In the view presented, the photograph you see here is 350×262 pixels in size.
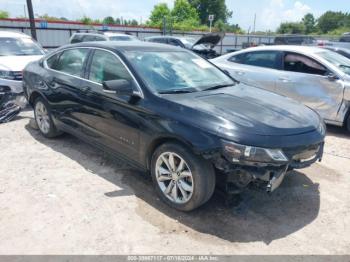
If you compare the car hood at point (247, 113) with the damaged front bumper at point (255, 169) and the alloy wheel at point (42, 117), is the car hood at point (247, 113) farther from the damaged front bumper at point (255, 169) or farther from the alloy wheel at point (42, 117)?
the alloy wheel at point (42, 117)

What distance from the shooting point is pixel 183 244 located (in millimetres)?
2973

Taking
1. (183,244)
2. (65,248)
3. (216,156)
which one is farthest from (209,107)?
(65,248)

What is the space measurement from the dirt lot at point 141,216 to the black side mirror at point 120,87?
3.67ft

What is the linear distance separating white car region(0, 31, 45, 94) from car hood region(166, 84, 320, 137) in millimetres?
4853

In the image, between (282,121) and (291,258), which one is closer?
(291,258)

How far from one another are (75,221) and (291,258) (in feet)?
6.58

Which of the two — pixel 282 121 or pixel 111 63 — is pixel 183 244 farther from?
pixel 111 63

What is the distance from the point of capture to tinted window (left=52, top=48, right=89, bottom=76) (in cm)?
458

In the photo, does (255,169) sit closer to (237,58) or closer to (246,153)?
(246,153)

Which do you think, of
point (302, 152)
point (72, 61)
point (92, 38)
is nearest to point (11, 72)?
point (72, 61)

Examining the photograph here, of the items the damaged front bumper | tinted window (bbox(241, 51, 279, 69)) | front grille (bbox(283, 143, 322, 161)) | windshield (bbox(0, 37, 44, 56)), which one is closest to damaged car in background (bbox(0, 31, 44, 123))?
windshield (bbox(0, 37, 44, 56))

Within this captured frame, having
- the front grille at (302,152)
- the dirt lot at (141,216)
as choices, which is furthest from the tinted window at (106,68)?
the front grille at (302,152)

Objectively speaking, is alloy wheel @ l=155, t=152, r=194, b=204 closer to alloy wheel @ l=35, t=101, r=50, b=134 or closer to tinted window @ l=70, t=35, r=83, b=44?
alloy wheel @ l=35, t=101, r=50, b=134

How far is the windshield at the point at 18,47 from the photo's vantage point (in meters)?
8.15
